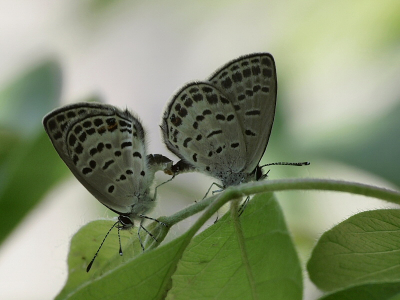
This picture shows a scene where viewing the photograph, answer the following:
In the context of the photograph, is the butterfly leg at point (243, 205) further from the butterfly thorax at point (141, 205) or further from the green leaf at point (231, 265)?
the butterfly thorax at point (141, 205)

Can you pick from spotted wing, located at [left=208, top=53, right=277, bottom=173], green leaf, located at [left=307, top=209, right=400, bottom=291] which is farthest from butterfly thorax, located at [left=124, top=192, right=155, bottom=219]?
green leaf, located at [left=307, top=209, right=400, bottom=291]

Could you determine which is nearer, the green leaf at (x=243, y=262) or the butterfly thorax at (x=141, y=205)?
the green leaf at (x=243, y=262)

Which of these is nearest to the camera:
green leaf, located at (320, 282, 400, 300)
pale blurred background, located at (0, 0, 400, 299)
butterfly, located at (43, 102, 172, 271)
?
green leaf, located at (320, 282, 400, 300)

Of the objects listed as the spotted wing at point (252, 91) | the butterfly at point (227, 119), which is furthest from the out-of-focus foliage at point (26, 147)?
the spotted wing at point (252, 91)

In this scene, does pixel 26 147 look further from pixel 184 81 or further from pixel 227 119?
pixel 184 81

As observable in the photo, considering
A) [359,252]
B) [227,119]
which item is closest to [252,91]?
[227,119]

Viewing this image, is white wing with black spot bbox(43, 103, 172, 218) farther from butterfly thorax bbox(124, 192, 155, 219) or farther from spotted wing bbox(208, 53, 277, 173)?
spotted wing bbox(208, 53, 277, 173)

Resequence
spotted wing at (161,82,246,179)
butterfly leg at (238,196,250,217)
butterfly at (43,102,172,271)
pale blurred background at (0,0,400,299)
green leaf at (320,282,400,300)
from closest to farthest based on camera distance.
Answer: green leaf at (320,282,400,300) → butterfly leg at (238,196,250,217) → butterfly at (43,102,172,271) → spotted wing at (161,82,246,179) → pale blurred background at (0,0,400,299)
